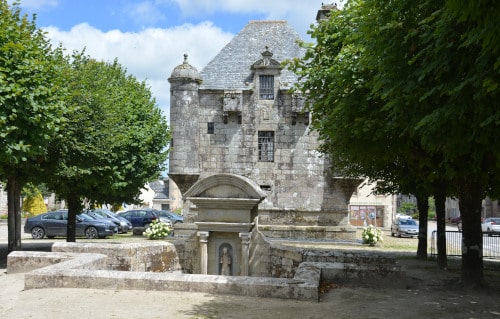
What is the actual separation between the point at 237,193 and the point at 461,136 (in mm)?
7036

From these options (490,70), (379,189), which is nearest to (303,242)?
(379,189)

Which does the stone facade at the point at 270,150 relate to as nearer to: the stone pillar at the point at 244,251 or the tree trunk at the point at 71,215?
the tree trunk at the point at 71,215

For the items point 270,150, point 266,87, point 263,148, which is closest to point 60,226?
point 263,148

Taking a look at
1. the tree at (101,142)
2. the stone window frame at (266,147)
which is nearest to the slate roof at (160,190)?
the tree at (101,142)

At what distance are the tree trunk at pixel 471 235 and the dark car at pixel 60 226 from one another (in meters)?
19.8

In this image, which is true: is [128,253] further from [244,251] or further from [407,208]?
[407,208]

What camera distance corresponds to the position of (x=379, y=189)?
19.4 metres

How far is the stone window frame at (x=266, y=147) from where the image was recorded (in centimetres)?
2402

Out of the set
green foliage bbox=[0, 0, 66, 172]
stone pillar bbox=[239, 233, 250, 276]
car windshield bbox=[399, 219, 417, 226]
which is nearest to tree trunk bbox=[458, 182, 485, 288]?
stone pillar bbox=[239, 233, 250, 276]

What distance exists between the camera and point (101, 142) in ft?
58.9

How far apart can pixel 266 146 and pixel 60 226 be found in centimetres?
1139

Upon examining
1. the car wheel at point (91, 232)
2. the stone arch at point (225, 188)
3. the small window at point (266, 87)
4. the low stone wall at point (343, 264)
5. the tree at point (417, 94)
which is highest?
the small window at point (266, 87)

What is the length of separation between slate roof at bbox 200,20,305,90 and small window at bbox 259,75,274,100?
59 centimetres

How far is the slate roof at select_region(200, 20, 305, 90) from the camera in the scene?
960 inches
